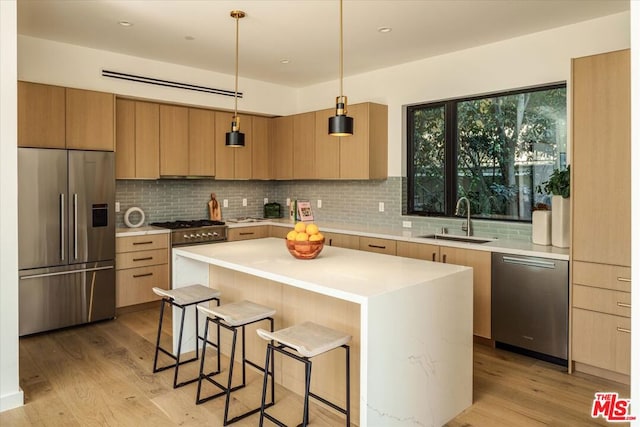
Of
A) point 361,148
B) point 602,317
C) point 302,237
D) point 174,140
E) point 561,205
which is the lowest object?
point 602,317

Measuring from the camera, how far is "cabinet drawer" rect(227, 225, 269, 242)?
5698 mm

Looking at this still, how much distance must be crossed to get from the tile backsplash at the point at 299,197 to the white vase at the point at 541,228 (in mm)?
417

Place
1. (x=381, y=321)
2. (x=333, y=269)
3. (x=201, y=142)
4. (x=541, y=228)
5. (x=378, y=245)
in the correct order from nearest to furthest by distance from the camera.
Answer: (x=381, y=321), (x=333, y=269), (x=541, y=228), (x=378, y=245), (x=201, y=142)

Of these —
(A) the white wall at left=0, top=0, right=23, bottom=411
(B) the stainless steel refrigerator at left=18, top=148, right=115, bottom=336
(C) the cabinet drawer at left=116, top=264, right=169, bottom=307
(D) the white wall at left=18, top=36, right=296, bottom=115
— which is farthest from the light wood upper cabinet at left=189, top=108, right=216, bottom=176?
(A) the white wall at left=0, top=0, right=23, bottom=411

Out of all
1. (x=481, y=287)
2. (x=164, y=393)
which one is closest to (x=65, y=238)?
(x=164, y=393)

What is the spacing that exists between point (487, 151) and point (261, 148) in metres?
3.11

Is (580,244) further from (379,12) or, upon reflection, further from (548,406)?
(379,12)

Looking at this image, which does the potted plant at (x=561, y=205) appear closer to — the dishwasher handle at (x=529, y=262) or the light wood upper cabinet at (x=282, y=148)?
the dishwasher handle at (x=529, y=262)

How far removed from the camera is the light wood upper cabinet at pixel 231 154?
579 cm

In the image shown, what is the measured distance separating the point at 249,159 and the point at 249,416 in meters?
4.02

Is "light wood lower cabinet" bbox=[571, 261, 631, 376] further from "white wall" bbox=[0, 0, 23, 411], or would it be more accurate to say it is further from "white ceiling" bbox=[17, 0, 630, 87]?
"white wall" bbox=[0, 0, 23, 411]

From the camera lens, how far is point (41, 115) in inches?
162

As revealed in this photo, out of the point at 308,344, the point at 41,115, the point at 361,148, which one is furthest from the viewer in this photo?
the point at 361,148

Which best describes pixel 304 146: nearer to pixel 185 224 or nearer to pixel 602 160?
pixel 185 224
